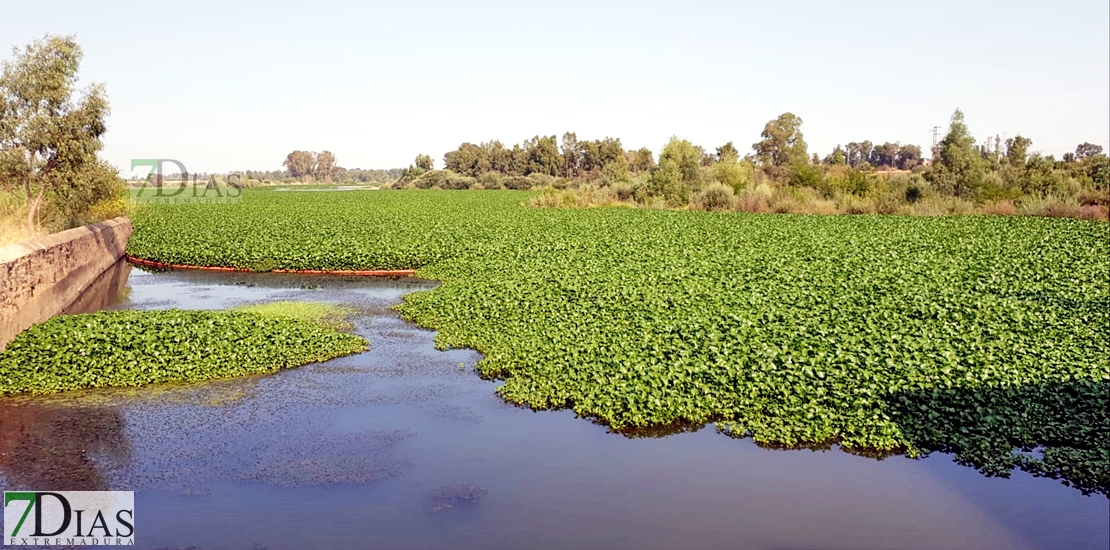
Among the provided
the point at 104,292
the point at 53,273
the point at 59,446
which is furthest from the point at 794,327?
the point at 104,292

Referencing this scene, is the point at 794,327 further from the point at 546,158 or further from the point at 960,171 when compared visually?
the point at 546,158

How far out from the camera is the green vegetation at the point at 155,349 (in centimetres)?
1108

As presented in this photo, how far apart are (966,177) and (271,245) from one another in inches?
1619

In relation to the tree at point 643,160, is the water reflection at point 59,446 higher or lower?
lower

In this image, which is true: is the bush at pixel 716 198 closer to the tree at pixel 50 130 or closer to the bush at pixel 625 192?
the bush at pixel 625 192

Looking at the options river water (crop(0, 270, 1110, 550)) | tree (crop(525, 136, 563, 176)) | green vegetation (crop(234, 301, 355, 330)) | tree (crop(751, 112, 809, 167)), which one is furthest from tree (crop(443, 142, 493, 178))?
river water (crop(0, 270, 1110, 550))

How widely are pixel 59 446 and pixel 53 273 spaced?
10205 millimetres

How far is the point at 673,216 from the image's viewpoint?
3797cm

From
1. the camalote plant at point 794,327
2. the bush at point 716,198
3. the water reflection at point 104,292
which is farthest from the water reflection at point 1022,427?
the bush at point 716,198

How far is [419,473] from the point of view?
829cm

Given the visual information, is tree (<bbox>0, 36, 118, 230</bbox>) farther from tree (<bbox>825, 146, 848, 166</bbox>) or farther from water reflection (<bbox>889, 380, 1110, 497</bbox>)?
tree (<bbox>825, 146, 848, 166</bbox>)

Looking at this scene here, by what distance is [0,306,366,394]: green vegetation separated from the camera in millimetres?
11078

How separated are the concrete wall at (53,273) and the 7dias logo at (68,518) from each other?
6.54 meters

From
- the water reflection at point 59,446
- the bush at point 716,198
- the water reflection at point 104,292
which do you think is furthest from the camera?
the bush at point 716,198
